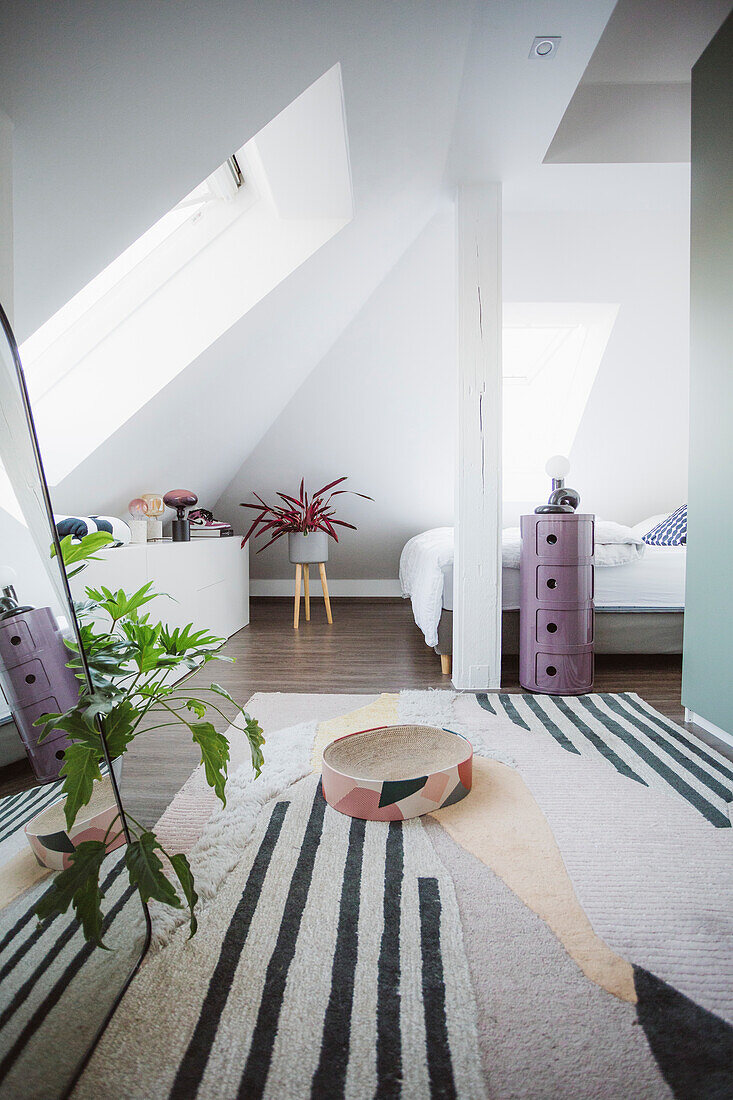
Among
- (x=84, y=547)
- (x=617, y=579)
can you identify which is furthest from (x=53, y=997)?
(x=617, y=579)

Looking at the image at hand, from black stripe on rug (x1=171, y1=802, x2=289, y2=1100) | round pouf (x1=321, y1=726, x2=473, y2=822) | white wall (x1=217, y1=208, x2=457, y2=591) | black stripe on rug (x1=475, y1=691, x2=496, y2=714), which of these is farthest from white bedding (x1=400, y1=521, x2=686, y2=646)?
black stripe on rug (x1=171, y1=802, x2=289, y2=1100)

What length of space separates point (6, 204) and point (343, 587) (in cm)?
449

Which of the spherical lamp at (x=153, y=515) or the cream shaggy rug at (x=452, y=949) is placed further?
the spherical lamp at (x=153, y=515)

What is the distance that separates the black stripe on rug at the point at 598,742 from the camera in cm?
174

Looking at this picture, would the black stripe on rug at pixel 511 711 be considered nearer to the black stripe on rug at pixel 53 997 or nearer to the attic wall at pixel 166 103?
the black stripe on rug at pixel 53 997

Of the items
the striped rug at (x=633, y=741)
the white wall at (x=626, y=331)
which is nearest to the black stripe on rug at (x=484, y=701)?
the striped rug at (x=633, y=741)

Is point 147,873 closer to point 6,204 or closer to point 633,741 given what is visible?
point 6,204

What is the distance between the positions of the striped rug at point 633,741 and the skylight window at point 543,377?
2.69 meters

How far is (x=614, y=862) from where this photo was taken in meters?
1.29

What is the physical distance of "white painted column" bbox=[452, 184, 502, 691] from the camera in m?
2.58

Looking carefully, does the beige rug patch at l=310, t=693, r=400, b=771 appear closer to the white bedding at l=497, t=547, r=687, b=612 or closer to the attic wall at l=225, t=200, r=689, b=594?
the white bedding at l=497, t=547, r=687, b=612

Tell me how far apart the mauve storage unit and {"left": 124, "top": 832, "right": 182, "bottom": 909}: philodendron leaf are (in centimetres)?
18

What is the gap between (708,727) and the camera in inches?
81.9

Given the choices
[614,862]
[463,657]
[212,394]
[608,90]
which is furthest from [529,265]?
[614,862]
